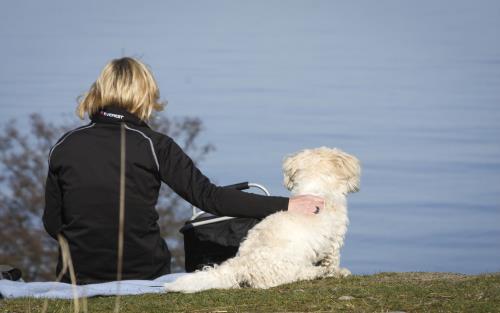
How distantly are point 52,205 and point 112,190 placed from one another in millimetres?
561

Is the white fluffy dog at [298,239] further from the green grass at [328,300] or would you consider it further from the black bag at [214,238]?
the black bag at [214,238]

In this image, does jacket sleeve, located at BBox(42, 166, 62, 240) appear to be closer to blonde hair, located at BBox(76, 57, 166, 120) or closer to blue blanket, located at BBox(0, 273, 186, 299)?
blue blanket, located at BBox(0, 273, 186, 299)

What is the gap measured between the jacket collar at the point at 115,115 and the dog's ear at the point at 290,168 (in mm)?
1399

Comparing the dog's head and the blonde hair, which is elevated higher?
the blonde hair

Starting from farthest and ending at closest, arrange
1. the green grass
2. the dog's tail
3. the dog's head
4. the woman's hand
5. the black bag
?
1. the black bag
2. the dog's head
3. the woman's hand
4. the dog's tail
5. the green grass

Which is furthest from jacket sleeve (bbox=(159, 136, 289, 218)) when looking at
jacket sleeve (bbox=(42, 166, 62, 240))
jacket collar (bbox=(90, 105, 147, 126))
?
jacket sleeve (bbox=(42, 166, 62, 240))

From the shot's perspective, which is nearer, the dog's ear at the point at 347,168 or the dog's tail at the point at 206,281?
the dog's tail at the point at 206,281

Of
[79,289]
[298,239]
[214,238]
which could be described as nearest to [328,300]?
[298,239]

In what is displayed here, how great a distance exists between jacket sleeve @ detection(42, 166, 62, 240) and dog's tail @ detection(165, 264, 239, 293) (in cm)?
106

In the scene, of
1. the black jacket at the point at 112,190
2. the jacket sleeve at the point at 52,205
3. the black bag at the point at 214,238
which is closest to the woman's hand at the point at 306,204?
the black jacket at the point at 112,190

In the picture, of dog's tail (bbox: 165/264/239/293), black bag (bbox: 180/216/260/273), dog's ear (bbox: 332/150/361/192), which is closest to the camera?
dog's tail (bbox: 165/264/239/293)

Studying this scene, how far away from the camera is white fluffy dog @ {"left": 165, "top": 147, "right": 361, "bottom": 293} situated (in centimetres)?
761

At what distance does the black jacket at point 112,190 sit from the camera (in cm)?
745

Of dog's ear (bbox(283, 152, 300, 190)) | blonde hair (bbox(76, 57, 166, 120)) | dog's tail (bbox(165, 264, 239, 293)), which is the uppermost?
blonde hair (bbox(76, 57, 166, 120))
